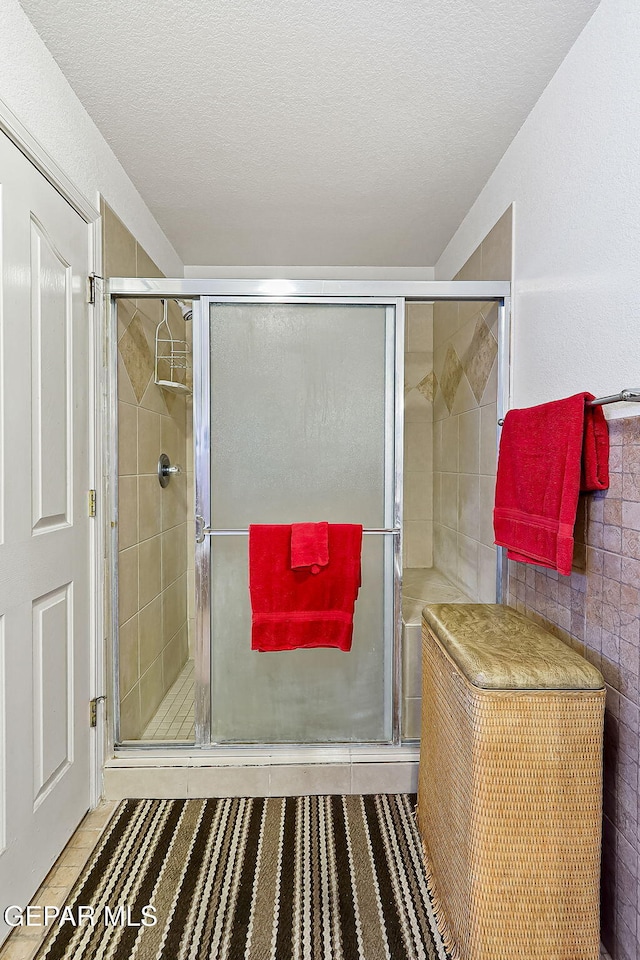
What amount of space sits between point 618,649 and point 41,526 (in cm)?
151

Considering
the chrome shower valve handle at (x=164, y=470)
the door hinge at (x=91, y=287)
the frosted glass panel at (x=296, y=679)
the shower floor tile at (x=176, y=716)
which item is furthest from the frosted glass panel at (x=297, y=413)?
the shower floor tile at (x=176, y=716)

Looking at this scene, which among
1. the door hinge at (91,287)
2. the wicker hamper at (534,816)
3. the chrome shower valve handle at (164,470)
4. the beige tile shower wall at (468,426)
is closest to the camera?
the wicker hamper at (534,816)

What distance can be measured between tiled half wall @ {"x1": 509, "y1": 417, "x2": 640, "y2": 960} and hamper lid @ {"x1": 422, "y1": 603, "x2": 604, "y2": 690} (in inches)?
3.6

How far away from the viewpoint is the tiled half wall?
3.97ft

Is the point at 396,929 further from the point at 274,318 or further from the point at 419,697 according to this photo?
the point at 274,318

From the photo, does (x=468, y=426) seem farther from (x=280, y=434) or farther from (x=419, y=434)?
(x=280, y=434)

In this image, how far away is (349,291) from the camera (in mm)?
1929

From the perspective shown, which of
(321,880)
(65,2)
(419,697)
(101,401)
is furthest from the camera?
(419,697)

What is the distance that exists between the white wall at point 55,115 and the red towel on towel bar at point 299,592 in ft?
4.20

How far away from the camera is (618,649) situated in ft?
4.18

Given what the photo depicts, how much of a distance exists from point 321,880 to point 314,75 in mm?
2312

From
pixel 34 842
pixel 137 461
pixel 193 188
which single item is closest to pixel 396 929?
pixel 34 842

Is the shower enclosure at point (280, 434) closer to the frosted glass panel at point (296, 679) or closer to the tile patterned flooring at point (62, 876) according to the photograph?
the frosted glass panel at point (296, 679)

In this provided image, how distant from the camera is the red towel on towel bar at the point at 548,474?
1.33 m
